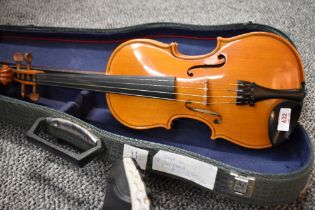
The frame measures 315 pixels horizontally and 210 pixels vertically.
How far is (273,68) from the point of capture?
782mm

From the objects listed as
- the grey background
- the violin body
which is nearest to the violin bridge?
the violin body

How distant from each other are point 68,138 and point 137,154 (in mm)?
219

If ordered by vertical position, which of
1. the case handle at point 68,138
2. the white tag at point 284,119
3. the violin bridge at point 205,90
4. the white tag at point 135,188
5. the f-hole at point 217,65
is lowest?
the white tag at point 135,188

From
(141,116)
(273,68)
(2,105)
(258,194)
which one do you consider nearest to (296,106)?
(273,68)

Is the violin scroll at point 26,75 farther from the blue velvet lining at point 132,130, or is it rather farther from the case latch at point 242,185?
the case latch at point 242,185

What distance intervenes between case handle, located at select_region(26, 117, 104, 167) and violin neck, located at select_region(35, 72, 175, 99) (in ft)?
0.42

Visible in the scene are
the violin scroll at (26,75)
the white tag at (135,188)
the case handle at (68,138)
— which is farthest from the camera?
the violin scroll at (26,75)

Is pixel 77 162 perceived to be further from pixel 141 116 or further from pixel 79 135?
pixel 141 116

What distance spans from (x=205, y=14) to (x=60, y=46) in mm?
686

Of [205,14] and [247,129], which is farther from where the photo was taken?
[205,14]

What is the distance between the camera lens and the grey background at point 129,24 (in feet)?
2.79

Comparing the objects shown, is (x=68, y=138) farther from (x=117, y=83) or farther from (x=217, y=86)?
(x=217, y=86)

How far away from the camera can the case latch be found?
0.70 metres

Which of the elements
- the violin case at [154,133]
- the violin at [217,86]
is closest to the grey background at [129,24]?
the violin case at [154,133]
